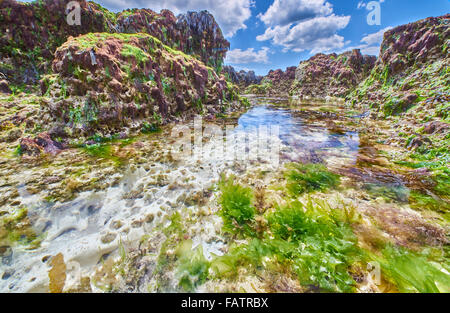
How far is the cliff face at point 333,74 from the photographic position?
46.6 m

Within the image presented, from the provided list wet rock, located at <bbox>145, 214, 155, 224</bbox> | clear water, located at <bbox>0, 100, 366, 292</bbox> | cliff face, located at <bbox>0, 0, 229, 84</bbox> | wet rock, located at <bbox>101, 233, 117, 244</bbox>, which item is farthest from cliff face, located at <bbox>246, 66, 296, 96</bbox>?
wet rock, located at <bbox>101, 233, 117, 244</bbox>

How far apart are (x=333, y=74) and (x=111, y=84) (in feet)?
217

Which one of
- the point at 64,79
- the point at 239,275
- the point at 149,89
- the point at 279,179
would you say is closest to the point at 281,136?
the point at 279,179

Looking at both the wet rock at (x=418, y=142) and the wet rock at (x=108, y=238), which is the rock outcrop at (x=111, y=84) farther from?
the wet rock at (x=418, y=142)

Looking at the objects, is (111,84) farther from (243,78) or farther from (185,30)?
(243,78)

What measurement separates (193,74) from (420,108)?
14.3 m

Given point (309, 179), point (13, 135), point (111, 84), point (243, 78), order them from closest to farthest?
point (309, 179) < point (13, 135) < point (111, 84) < point (243, 78)

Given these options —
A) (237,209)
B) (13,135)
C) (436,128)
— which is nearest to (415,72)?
(436,128)

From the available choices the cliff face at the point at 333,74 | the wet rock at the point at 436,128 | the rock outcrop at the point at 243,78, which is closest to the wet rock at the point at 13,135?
the wet rock at the point at 436,128

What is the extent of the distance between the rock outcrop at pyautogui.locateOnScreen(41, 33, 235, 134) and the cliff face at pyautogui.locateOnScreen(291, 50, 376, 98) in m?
45.8

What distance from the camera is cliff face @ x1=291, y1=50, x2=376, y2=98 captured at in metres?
46.6

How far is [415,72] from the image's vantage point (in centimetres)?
1346

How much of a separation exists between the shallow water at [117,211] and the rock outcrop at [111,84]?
385 cm

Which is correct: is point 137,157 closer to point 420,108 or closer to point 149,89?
point 149,89
